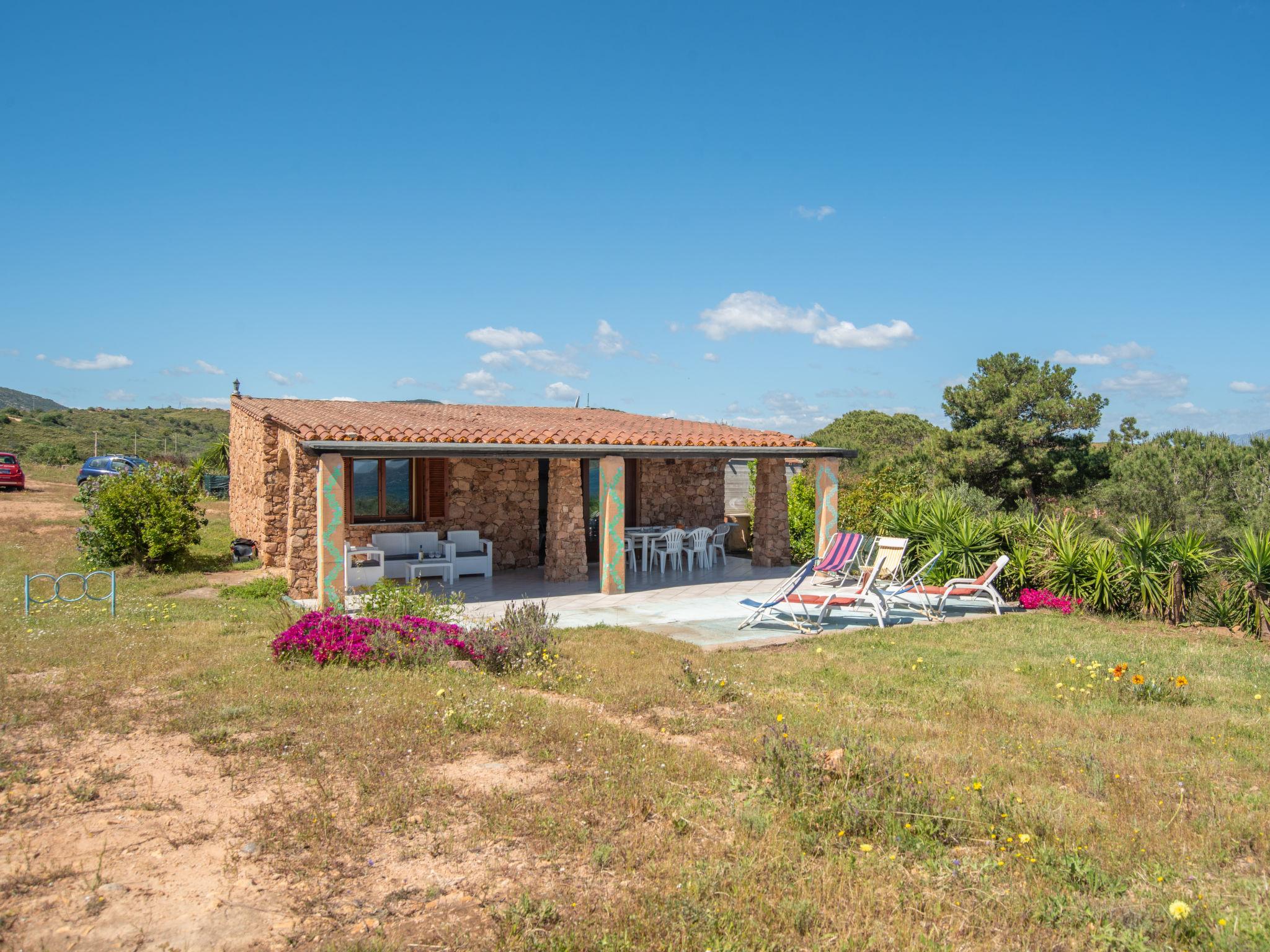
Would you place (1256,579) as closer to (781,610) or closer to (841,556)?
(841,556)

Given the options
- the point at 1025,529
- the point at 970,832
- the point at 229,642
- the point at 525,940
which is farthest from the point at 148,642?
the point at 1025,529

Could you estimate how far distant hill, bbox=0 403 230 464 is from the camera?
41000 mm

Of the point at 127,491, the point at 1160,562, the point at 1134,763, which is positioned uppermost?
the point at 127,491

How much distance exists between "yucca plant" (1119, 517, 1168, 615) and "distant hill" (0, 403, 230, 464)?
128ft

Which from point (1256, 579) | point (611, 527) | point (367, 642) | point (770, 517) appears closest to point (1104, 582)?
point (1256, 579)

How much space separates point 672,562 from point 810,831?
11.6 m

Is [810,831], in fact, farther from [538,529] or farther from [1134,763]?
[538,529]

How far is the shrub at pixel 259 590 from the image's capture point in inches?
458

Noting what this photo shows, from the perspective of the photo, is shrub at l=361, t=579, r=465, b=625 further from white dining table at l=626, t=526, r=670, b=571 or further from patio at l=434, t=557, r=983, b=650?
white dining table at l=626, t=526, r=670, b=571

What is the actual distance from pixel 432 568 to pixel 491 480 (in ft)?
7.16

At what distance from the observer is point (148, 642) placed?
320 inches

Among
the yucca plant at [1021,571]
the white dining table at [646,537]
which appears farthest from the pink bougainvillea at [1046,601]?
the white dining table at [646,537]

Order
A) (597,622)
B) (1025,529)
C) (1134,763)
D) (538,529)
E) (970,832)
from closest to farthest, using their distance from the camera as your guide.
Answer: (970,832) → (1134,763) → (597,622) → (1025,529) → (538,529)

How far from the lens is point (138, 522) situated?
1381 cm
